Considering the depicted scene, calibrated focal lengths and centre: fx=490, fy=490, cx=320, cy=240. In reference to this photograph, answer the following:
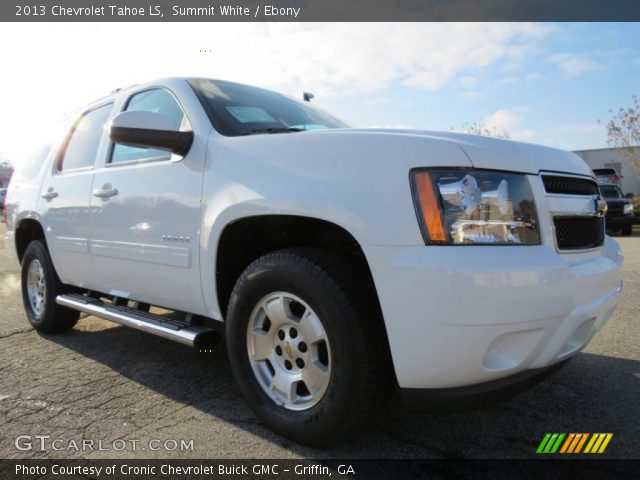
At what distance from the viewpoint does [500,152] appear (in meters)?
2.03

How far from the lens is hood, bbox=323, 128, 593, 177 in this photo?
77.6 inches

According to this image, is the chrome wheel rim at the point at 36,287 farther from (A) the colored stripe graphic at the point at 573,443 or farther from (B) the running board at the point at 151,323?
(A) the colored stripe graphic at the point at 573,443

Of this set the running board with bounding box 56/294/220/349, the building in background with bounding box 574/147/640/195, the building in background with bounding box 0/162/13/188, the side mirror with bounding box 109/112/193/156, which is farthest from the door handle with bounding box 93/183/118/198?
the building in background with bounding box 0/162/13/188

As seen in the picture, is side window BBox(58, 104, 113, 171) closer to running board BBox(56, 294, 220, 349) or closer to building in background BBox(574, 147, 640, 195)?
running board BBox(56, 294, 220, 349)

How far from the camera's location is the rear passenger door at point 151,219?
2695mm

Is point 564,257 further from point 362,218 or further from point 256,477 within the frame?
point 256,477

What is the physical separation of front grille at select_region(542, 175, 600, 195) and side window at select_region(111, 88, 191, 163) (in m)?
1.94

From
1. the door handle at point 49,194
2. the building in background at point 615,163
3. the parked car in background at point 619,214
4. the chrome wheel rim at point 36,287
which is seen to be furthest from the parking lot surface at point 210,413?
the building in background at point 615,163

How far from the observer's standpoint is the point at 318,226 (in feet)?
7.90

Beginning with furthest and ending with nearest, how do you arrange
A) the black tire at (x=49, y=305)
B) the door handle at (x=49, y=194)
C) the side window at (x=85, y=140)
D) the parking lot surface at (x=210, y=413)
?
1. the black tire at (x=49, y=305)
2. the door handle at (x=49, y=194)
3. the side window at (x=85, y=140)
4. the parking lot surface at (x=210, y=413)

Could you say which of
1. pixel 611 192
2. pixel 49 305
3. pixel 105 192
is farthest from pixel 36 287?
pixel 611 192

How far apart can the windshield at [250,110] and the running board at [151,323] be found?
3.61ft

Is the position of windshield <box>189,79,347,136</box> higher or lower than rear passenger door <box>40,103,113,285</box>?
higher

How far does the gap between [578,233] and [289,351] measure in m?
1.42
